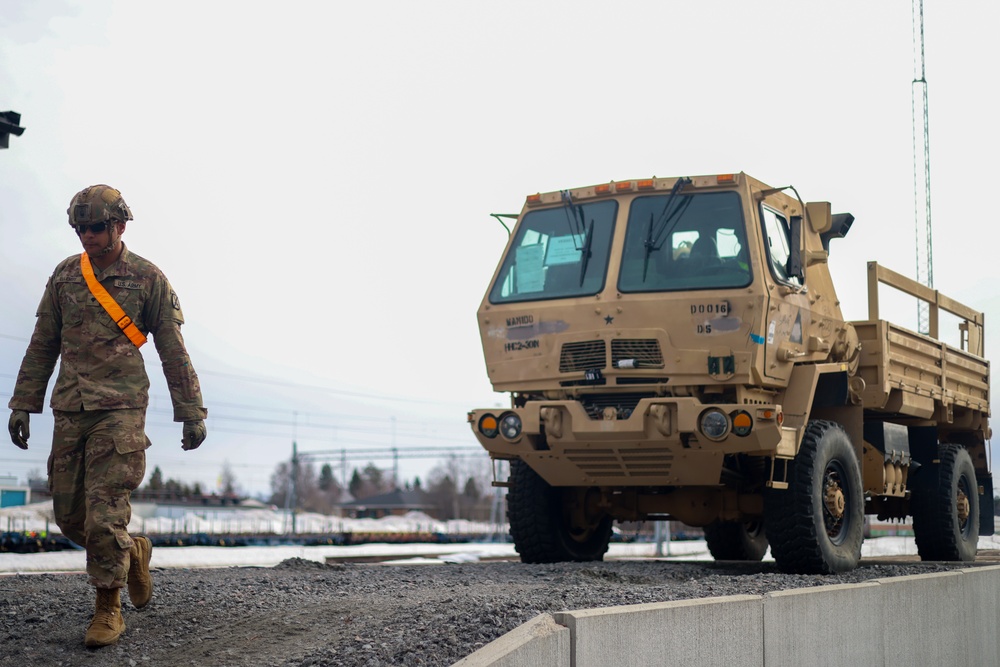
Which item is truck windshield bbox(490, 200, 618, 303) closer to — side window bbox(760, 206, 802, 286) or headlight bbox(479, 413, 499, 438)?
headlight bbox(479, 413, 499, 438)

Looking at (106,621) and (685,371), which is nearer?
(106,621)

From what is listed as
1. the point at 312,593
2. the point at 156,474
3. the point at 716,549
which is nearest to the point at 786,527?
the point at 312,593

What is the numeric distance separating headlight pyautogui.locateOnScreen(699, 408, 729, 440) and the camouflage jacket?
13.2ft

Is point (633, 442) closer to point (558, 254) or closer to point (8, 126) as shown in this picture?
point (558, 254)

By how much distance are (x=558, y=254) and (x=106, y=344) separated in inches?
189

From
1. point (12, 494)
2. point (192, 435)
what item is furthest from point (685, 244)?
point (12, 494)

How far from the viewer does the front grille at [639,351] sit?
31.1 ft

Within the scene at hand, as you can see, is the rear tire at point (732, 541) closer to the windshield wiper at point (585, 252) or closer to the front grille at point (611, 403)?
the front grille at point (611, 403)

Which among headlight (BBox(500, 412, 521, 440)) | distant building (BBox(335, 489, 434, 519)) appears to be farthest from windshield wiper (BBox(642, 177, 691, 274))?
distant building (BBox(335, 489, 434, 519))

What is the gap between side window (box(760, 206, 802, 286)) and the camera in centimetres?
984

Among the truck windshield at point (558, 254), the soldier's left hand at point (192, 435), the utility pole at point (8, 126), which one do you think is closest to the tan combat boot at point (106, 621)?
the soldier's left hand at point (192, 435)

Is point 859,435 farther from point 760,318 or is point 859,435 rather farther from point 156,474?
point 156,474

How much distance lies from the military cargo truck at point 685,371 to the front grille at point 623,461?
0.02 meters

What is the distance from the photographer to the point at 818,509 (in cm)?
949
